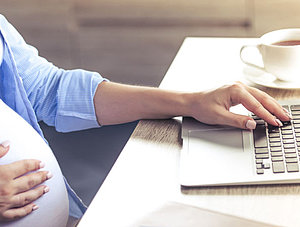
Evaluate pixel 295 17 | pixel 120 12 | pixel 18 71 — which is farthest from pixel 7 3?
pixel 18 71

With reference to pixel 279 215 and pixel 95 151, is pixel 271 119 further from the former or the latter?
pixel 95 151

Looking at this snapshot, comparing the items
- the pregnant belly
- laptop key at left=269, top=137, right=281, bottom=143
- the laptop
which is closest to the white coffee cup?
the laptop

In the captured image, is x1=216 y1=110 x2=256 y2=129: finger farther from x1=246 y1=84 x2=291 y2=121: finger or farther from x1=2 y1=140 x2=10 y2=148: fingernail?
x1=2 y1=140 x2=10 y2=148: fingernail

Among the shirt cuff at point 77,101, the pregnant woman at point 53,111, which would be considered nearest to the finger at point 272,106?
the pregnant woman at point 53,111

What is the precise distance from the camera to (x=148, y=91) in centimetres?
98

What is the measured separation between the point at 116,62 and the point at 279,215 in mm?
1937

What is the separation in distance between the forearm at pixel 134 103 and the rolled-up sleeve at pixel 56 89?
0.02m

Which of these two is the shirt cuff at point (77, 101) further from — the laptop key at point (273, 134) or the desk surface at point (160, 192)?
the laptop key at point (273, 134)

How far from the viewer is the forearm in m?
0.92

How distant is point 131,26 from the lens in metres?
2.39

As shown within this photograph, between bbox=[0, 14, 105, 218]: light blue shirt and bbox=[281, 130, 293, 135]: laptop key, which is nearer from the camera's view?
bbox=[281, 130, 293, 135]: laptop key

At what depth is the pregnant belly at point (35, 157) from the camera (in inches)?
34.7

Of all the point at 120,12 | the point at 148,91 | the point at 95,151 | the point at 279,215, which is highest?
the point at 120,12

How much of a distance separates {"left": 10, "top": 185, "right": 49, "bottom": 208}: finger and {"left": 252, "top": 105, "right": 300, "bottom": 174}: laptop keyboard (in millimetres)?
380
